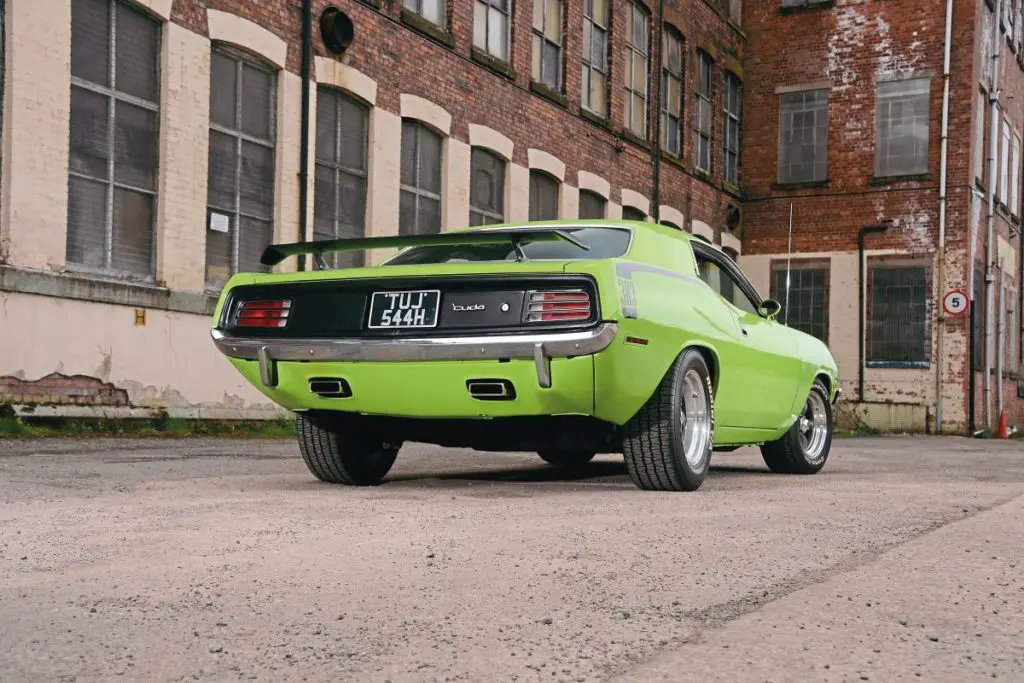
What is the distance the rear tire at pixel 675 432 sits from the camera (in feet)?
21.4

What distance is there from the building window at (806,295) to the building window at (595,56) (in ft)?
23.7

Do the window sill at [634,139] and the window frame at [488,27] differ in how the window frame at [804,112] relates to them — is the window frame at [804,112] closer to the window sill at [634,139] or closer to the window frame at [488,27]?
the window sill at [634,139]

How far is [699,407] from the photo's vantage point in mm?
7023

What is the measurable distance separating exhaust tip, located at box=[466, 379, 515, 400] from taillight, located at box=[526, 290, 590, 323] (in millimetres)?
324

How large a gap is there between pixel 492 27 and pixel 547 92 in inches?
62.0

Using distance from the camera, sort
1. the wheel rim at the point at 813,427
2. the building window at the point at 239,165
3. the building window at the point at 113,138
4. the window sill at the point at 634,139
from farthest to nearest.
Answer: the window sill at the point at 634,139 < the building window at the point at 239,165 < the building window at the point at 113,138 < the wheel rim at the point at 813,427

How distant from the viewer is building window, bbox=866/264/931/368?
1049 inches

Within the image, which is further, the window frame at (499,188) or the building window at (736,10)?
the building window at (736,10)

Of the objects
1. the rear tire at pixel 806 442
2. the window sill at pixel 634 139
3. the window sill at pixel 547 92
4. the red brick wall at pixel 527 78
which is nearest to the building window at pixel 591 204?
the red brick wall at pixel 527 78

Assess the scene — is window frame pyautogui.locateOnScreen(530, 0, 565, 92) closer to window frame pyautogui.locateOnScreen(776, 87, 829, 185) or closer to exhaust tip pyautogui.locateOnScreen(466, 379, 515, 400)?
window frame pyautogui.locateOnScreen(776, 87, 829, 185)

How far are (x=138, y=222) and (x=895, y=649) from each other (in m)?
A: 10.9

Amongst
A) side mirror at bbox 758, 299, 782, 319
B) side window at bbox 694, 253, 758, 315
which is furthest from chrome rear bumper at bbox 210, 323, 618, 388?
side mirror at bbox 758, 299, 782, 319

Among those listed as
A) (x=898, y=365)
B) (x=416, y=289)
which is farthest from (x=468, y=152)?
(x=416, y=289)

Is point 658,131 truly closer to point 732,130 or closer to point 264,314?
point 732,130
